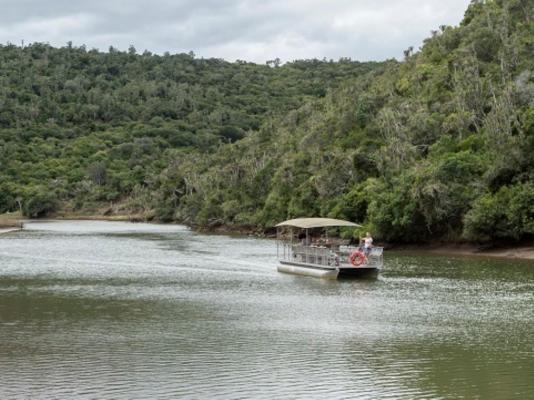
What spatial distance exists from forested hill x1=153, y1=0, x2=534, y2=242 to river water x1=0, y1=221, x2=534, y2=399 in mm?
12237

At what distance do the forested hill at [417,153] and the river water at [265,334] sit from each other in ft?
40.1

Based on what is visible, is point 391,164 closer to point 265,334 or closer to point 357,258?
point 357,258

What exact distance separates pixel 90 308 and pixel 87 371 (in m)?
13.2

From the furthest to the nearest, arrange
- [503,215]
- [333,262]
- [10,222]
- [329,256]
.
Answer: [10,222]
[503,215]
[329,256]
[333,262]

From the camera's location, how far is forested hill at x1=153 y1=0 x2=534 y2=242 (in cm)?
6388

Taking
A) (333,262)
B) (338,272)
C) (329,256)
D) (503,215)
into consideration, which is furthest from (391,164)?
(338,272)

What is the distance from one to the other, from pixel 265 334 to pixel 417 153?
2153 inches

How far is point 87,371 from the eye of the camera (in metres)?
22.1

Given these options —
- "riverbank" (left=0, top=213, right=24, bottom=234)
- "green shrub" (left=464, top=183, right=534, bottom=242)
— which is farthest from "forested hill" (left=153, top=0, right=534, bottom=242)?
"riverbank" (left=0, top=213, right=24, bottom=234)

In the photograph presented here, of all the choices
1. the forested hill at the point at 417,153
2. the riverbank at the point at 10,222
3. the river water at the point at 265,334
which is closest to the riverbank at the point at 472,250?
the forested hill at the point at 417,153

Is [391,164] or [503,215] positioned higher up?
[391,164]

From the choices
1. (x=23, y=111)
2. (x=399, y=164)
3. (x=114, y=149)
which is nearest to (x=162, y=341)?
(x=399, y=164)

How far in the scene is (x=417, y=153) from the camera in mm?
79562

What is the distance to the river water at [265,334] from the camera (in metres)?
20.7
